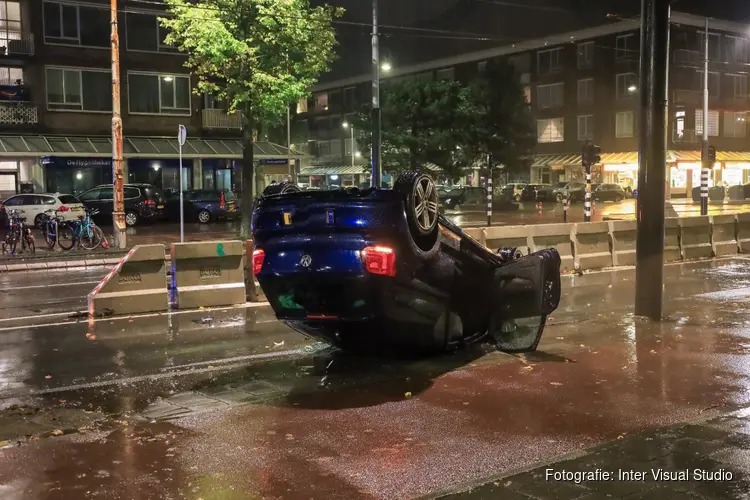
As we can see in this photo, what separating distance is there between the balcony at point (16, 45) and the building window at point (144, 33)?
15.5 feet

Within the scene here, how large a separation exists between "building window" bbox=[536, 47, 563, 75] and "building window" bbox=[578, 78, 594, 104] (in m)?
2.57

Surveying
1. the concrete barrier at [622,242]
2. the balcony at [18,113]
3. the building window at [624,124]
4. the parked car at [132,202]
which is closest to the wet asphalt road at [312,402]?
the concrete barrier at [622,242]

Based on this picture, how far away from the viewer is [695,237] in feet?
61.4

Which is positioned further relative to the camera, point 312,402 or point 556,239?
point 556,239

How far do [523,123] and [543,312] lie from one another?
136 ft

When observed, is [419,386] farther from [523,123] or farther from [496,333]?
[523,123]

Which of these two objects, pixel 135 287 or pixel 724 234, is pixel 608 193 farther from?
pixel 135 287

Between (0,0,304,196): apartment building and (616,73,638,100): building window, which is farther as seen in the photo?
(616,73,638,100): building window

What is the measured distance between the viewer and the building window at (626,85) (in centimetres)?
5845

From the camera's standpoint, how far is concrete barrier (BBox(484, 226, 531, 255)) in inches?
588

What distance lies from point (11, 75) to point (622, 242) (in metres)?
32.4

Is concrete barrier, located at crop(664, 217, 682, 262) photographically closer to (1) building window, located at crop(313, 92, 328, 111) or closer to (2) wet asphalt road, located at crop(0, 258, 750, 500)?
(2) wet asphalt road, located at crop(0, 258, 750, 500)

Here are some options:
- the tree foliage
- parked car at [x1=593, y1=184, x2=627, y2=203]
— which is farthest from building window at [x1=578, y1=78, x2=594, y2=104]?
the tree foliage

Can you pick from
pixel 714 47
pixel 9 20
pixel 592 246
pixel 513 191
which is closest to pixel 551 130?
pixel 513 191
